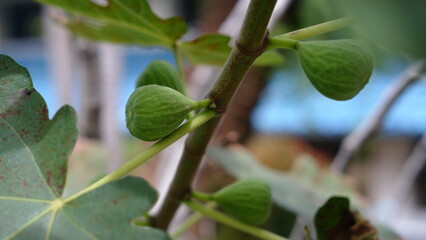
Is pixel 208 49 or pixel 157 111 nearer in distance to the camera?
pixel 157 111

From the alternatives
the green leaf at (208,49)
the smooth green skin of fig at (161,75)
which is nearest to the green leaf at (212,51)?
the green leaf at (208,49)

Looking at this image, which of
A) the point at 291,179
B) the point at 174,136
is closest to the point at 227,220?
the point at 174,136

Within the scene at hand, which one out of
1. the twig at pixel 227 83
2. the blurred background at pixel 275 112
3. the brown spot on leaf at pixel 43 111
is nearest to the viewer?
the twig at pixel 227 83

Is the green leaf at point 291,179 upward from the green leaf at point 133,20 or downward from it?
downward

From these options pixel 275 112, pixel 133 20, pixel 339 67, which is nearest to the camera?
pixel 339 67

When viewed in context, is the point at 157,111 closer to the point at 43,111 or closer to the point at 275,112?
the point at 43,111

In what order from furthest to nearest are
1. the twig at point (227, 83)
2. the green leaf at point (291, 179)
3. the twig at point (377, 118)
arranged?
the twig at point (377, 118) < the green leaf at point (291, 179) < the twig at point (227, 83)

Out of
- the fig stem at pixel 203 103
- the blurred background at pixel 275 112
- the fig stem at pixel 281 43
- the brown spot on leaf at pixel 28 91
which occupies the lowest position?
the blurred background at pixel 275 112

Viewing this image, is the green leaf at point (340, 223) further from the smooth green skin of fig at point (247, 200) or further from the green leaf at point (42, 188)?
the green leaf at point (42, 188)

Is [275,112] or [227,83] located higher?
[227,83]
